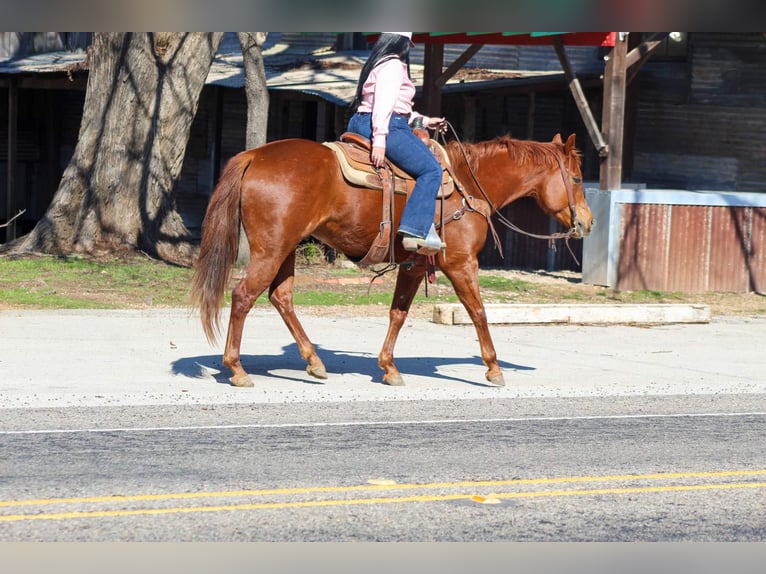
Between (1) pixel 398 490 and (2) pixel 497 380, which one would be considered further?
(2) pixel 497 380

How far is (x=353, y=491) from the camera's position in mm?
5941

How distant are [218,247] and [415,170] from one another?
5.82 feet

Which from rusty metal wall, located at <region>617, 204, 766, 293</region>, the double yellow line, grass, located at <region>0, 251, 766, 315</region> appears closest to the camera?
the double yellow line

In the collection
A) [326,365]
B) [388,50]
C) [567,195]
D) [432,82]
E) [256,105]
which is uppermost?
[432,82]

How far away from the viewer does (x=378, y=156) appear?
9.02 metres

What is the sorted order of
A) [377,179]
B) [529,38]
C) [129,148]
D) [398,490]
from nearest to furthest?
[398,490] → [377,179] → [529,38] → [129,148]

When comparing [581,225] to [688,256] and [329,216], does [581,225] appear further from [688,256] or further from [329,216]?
[688,256]

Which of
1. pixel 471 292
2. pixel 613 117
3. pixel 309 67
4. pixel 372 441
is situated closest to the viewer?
pixel 372 441

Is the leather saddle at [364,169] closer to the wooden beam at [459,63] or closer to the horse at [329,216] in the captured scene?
the horse at [329,216]

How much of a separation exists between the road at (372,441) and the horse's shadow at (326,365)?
0.16 ft

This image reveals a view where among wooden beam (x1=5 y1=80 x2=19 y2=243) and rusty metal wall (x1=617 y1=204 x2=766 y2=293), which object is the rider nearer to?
rusty metal wall (x1=617 y1=204 x2=766 y2=293)

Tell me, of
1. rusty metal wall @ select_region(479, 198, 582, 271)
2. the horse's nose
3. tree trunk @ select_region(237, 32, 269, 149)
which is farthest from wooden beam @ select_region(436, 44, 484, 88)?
the horse's nose

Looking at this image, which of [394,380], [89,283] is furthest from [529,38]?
[394,380]

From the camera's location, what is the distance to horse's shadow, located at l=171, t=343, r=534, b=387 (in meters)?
10.2
